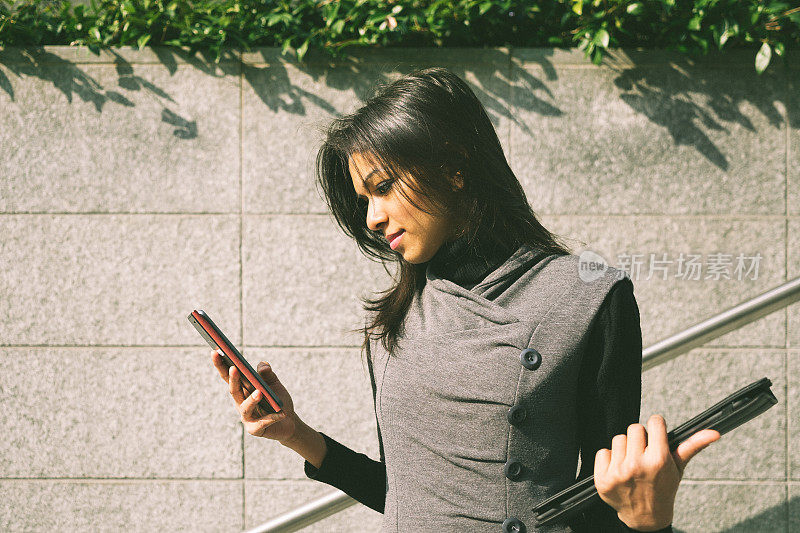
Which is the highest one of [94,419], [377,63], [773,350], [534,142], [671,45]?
[671,45]

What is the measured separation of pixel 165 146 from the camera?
11.0 ft

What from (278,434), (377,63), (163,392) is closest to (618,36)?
(377,63)

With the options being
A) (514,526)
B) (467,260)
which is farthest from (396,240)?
(514,526)

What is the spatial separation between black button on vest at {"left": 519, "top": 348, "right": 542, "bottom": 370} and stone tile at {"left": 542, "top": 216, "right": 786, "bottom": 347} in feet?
6.59

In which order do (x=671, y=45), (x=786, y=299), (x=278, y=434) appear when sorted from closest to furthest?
(x=278, y=434), (x=786, y=299), (x=671, y=45)

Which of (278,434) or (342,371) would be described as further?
(342,371)

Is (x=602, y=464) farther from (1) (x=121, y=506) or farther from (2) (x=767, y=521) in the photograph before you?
(1) (x=121, y=506)

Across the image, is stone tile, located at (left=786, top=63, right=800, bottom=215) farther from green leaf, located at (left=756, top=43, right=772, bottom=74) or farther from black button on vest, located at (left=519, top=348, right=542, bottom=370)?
black button on vest, located at (left=519, top=348, right=542, bottom=370)

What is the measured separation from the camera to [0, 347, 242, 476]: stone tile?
3.36 metres

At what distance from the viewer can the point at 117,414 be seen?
3.39m

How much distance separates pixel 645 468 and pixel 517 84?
8.40 ft

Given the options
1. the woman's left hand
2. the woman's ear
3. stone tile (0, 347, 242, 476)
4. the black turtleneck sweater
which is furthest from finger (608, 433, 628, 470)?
stone tile (0, 347, 242, 476)

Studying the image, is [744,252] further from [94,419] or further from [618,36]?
[94,419]

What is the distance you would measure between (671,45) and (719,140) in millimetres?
524
